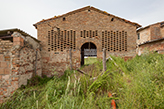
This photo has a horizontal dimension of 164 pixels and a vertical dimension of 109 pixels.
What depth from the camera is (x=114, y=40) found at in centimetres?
A: 717

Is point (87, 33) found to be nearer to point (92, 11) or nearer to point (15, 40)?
point (92, 11)

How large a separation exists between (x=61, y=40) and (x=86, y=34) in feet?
6.79

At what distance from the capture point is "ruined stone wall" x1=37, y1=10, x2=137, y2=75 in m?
7.07

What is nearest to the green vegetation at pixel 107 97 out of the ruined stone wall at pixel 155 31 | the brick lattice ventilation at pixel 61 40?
the brick lattice ventilation at pixel 61 40

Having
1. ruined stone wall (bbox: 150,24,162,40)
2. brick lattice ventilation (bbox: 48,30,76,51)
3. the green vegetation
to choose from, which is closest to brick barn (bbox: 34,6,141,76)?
brick lattice ventilation (bbox: 48,30,76,51)

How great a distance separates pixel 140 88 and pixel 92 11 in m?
6.58

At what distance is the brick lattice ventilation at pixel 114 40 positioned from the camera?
711 centimetres

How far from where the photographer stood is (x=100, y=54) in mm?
7074

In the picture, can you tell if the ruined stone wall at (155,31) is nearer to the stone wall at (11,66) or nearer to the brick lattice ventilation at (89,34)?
the brick lattice ventilation at (89,34)

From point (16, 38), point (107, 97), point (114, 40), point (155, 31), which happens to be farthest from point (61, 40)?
point (155, 31)

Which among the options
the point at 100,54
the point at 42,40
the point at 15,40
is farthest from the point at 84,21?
the point at 15,40

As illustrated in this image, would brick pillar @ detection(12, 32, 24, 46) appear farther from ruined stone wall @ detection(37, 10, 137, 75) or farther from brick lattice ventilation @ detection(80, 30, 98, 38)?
brick lattice ventilation @ detection(80, 30, 98, 38)

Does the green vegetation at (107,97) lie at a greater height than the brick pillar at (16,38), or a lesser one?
lesser

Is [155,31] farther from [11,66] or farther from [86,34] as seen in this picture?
[11,66]
